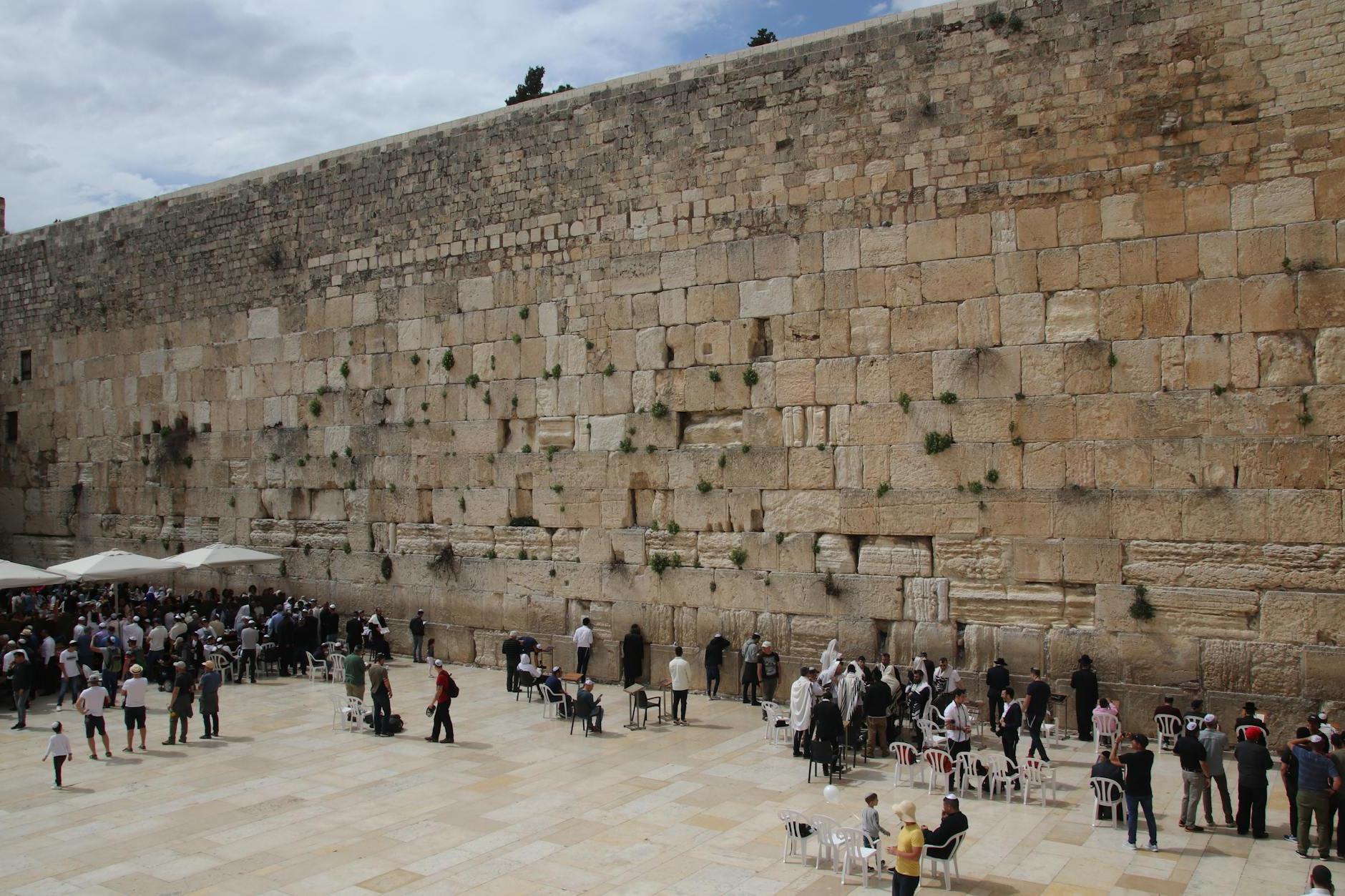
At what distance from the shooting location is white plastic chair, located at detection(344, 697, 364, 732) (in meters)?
12.0

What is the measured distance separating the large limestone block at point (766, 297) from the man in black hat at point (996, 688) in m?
4.87

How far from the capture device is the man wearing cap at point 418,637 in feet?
51.1

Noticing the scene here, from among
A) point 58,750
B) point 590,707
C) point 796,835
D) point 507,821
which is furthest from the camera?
point 590,707

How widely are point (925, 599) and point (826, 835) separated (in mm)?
4842

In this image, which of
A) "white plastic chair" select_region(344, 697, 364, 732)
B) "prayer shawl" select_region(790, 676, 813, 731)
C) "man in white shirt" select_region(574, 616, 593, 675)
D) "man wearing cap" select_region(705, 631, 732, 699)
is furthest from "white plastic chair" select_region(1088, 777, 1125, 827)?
"white plastic chair" select_region(344, 697, 364, 732)

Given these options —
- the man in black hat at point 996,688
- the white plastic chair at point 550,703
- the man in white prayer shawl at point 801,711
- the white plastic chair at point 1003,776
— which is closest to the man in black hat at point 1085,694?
the man in black hat at point 996,688

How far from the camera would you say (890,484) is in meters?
12.2

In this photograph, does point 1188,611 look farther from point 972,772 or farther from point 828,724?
point 828,724

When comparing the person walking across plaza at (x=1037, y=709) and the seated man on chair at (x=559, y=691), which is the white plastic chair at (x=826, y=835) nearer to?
the person walking across plaza at (x=1037, y=709)

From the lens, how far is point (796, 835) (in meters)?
7.79

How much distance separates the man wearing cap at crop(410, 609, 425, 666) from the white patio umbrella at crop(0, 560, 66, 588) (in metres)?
4.80

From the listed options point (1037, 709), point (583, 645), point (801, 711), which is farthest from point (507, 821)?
point (1037, 709)

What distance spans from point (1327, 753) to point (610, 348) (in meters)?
9.42

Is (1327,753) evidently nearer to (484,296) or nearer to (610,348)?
(610,348)
